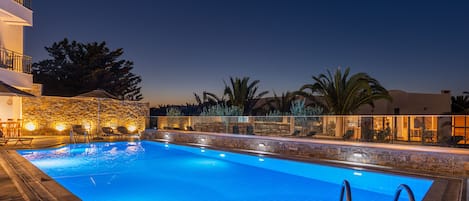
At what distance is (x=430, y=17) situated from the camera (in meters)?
20.1

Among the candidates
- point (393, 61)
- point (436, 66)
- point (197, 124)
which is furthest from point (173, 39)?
point (436, 66)

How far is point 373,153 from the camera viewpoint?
376 inches

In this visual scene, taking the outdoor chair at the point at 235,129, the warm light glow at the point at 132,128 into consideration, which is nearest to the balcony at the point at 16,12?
the warm light glow at the point at 132,128

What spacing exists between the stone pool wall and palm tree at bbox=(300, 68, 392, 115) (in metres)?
5.89

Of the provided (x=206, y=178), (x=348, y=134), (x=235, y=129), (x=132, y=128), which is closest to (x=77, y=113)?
(x=132, y=128)

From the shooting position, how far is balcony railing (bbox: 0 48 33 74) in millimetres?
16594

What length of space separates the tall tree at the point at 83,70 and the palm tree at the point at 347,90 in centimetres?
2039

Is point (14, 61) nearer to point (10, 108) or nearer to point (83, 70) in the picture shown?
point (10, 108)

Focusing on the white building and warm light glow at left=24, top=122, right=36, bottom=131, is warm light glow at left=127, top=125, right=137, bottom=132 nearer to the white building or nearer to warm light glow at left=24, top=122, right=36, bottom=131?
warm light glow at left=24, top=122, right=36, bottom=131

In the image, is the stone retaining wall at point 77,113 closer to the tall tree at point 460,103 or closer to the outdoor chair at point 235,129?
the outdoor chair at point 235,129

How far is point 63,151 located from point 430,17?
1922 centimetres

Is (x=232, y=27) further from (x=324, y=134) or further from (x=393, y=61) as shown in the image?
(x=324, y=134)

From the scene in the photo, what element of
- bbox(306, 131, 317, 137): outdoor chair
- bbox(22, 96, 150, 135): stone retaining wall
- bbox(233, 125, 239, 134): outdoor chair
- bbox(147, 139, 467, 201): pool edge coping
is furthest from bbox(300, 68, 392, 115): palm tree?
bbox(22, 96, 150, 135): stone retaining wall

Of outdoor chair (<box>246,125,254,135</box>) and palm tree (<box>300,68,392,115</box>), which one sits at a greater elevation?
palm tree (<box>300,68,392,115</box>)
